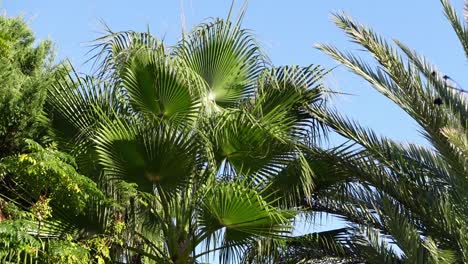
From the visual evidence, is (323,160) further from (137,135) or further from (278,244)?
(137,135)

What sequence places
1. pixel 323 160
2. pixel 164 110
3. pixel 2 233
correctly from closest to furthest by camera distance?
pixel 2 233
pixel 164 110
pixel 323 160

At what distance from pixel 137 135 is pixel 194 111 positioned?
64 cm

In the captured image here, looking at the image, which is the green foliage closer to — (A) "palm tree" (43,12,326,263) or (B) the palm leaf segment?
(A) "palm tree" (43,12,326,263)

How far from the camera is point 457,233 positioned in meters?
Answer: 6.77

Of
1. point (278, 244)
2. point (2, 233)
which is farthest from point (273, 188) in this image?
Result: point (2, 233)

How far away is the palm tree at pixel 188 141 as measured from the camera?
739 cm

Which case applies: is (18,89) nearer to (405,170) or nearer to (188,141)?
(188,141)

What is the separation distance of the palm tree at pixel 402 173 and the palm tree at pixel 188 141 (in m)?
0.45

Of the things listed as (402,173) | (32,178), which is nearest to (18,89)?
(32,178)

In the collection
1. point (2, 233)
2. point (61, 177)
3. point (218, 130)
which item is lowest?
point (2, 233)

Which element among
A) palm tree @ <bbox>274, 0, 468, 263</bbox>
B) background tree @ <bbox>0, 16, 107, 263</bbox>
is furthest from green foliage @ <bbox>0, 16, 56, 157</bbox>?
palm tree @ <bbox>274, 0, 468, 263</bbox>

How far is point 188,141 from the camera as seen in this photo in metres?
7.50

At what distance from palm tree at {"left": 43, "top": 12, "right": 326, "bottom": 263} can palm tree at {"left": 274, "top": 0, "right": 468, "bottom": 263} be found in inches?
17.8

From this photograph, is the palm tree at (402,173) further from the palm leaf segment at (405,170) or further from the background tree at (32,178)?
the background tree at (32,178)
